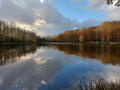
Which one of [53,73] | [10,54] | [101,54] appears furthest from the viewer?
[101,54]

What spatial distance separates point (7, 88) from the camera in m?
4.63

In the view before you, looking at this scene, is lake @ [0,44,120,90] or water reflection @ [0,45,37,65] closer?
lake @ [0,44,120,90]

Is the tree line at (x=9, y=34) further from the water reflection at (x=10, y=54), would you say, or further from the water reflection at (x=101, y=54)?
the water reflection at (x=101, y=54)

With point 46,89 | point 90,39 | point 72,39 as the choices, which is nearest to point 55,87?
point 46,89

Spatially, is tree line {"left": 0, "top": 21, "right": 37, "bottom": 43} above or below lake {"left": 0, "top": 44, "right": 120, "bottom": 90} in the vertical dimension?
above

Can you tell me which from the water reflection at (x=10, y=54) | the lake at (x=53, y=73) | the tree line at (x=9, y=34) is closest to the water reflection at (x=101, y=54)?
the lake at (x=53, y=73)

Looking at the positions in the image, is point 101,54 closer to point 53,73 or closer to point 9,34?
point 53,73

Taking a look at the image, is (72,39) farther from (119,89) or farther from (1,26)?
(119,89)

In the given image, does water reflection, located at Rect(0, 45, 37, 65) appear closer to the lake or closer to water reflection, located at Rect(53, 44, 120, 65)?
the lake

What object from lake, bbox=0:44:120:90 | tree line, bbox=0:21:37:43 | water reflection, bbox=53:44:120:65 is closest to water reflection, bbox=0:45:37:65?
lake, bbox=0:44:120:90

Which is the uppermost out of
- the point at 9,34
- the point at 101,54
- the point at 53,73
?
the point at 9,34

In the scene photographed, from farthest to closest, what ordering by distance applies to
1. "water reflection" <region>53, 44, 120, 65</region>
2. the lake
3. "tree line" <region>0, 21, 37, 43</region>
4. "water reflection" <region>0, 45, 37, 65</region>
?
"tree line" <region>0, 21, 37, 43</region> → "water reflection" <region>53, 44, 120, 65</region> → "water reflection" <region>0, 45, 37, 65</region> → the lake

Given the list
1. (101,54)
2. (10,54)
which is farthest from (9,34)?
(101,54)

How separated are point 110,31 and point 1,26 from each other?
83984 mm
